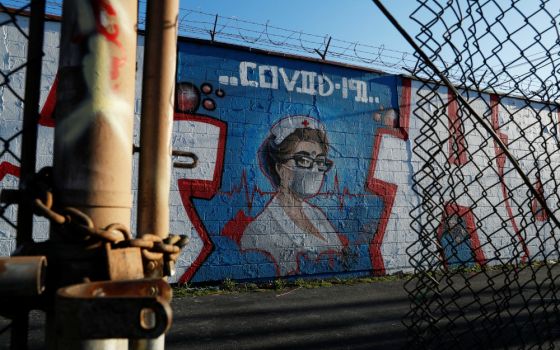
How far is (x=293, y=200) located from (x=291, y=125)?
1266 mm

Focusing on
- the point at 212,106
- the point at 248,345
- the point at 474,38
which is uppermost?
the point at 212,106

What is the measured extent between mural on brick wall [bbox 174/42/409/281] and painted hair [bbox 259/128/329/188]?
0.06 ft

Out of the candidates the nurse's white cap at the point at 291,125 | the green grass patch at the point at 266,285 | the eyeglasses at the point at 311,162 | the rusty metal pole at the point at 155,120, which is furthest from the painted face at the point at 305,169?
the rusty metal pole at the point at 155,120

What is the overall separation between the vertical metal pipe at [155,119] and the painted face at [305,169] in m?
6.05

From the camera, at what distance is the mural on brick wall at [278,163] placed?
6.64 metres

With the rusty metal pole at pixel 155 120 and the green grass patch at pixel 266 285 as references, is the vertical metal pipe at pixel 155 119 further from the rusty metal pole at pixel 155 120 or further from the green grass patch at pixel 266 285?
the green grass patch at pixel 266 285

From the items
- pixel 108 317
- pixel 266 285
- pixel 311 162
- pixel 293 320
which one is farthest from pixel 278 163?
pixel 108 317

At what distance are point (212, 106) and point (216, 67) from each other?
63 cm

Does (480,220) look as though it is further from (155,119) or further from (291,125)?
(291,125)

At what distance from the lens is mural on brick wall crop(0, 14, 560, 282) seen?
6492 millimetres

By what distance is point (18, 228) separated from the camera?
1.03 meters

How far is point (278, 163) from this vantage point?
23.4 feet

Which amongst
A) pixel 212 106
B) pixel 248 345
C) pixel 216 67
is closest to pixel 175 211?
pixel 212 106

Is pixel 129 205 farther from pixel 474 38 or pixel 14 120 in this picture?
pixel 14 120
